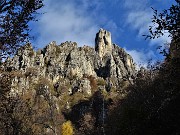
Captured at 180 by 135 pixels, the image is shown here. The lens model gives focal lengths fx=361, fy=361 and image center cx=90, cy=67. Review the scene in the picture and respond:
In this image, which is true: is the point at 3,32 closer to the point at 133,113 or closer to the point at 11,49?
the point at 11,49

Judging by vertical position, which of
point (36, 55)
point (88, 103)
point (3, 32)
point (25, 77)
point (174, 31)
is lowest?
point (174, 31)

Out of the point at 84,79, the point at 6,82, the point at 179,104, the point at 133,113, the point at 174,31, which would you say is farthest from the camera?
the point at 84,79

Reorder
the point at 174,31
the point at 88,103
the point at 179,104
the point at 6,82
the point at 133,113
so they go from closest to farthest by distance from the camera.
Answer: the point at 174,31
the point at 6,82
the point at 179,104
the point at 133,113
the point at 88,103

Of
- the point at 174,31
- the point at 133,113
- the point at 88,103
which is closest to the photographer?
the point at 174,31

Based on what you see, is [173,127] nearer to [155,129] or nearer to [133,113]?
[155,129]

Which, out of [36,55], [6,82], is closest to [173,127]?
[6,82]

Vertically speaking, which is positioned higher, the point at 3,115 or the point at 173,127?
the point at 3,115

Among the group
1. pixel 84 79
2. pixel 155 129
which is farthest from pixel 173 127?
pixel 84 79

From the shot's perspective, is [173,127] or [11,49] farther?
[173,127]

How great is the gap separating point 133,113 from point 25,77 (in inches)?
5388

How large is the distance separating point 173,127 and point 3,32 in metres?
14.4

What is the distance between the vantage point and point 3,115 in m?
23.6

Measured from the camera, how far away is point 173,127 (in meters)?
23.6

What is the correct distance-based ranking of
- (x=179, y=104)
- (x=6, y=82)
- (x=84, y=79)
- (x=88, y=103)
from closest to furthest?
1. (x=6, y=82)
2. (x=179, y=104)
3. (x=88, y=103)
4. (x=84, y=79)
